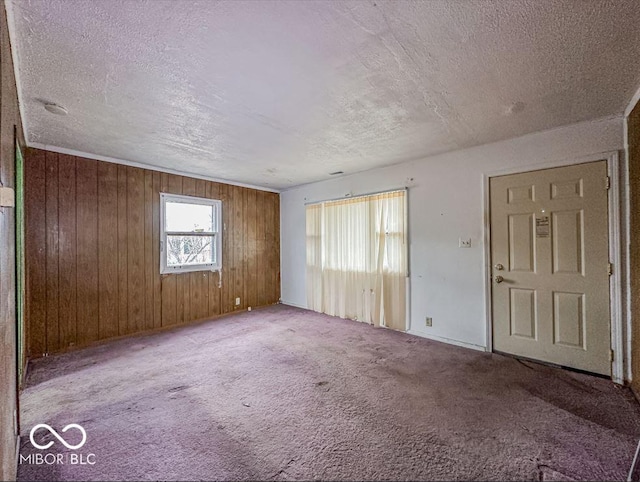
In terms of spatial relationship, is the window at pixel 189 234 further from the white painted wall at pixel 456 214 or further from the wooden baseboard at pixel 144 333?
the white painted wall at pixel 456 214

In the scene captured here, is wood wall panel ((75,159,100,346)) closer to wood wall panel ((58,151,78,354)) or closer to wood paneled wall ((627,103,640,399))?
wood wall panel ((58,151,78,354))

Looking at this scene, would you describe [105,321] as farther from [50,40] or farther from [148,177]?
[50,40]

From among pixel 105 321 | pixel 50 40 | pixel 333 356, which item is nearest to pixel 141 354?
pixel 105 321

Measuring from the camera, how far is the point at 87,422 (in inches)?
78.8

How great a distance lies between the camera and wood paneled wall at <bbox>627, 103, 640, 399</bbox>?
2236mm

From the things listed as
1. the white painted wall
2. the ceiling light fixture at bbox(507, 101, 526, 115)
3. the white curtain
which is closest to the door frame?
the white painted wall

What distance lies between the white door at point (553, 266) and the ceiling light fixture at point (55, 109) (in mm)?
4377

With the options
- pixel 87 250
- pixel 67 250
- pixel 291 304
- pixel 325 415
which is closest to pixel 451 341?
pixel 325 415

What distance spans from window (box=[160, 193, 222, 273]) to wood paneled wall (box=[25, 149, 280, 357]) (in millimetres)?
103

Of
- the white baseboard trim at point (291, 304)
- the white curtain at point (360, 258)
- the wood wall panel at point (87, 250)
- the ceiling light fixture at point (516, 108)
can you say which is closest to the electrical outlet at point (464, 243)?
the white curtain at point (360, 258)

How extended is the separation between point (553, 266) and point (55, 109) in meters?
4.92

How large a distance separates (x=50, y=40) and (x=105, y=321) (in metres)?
3.32

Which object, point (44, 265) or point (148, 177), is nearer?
point (44, 265)

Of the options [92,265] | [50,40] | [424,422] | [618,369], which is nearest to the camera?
[50,40]
